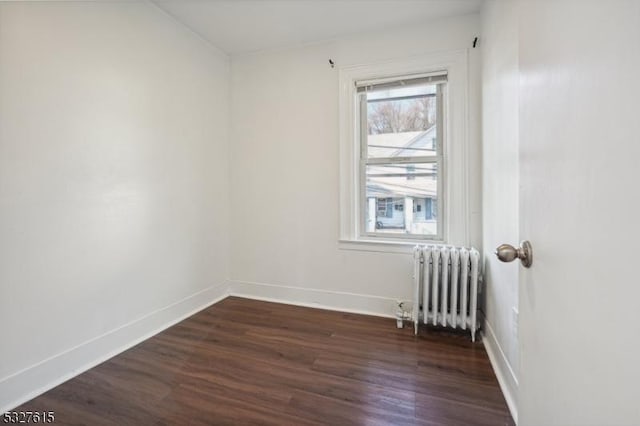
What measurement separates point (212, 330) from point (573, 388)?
2412mm

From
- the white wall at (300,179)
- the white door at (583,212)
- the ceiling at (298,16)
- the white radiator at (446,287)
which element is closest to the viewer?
the white door at (583,212)

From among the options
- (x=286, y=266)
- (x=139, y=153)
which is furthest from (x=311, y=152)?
(x=139, y=153)

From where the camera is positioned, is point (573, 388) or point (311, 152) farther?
point (311, 152)

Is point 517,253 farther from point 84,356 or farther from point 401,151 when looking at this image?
point 84,356

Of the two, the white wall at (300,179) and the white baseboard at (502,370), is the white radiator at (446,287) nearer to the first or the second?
the white baseboard at (502,370)

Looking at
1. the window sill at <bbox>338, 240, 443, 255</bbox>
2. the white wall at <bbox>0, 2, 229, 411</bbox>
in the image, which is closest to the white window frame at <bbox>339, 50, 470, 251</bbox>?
the window sill at <bbox>338, 240, 443, 255</bbox>

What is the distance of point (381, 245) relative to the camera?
2682 mm

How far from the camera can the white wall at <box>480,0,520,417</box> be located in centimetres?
156

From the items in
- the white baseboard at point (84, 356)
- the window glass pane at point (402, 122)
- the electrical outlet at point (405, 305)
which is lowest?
the white baseboard at point (84, 356)

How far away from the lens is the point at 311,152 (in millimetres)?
2881

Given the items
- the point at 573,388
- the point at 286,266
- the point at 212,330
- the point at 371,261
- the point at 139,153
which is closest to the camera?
the point at 573,388

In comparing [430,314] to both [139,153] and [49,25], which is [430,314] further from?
[49,25]

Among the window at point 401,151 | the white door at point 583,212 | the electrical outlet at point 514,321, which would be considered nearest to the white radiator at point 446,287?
the window at point 401,151

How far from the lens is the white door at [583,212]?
406mm
